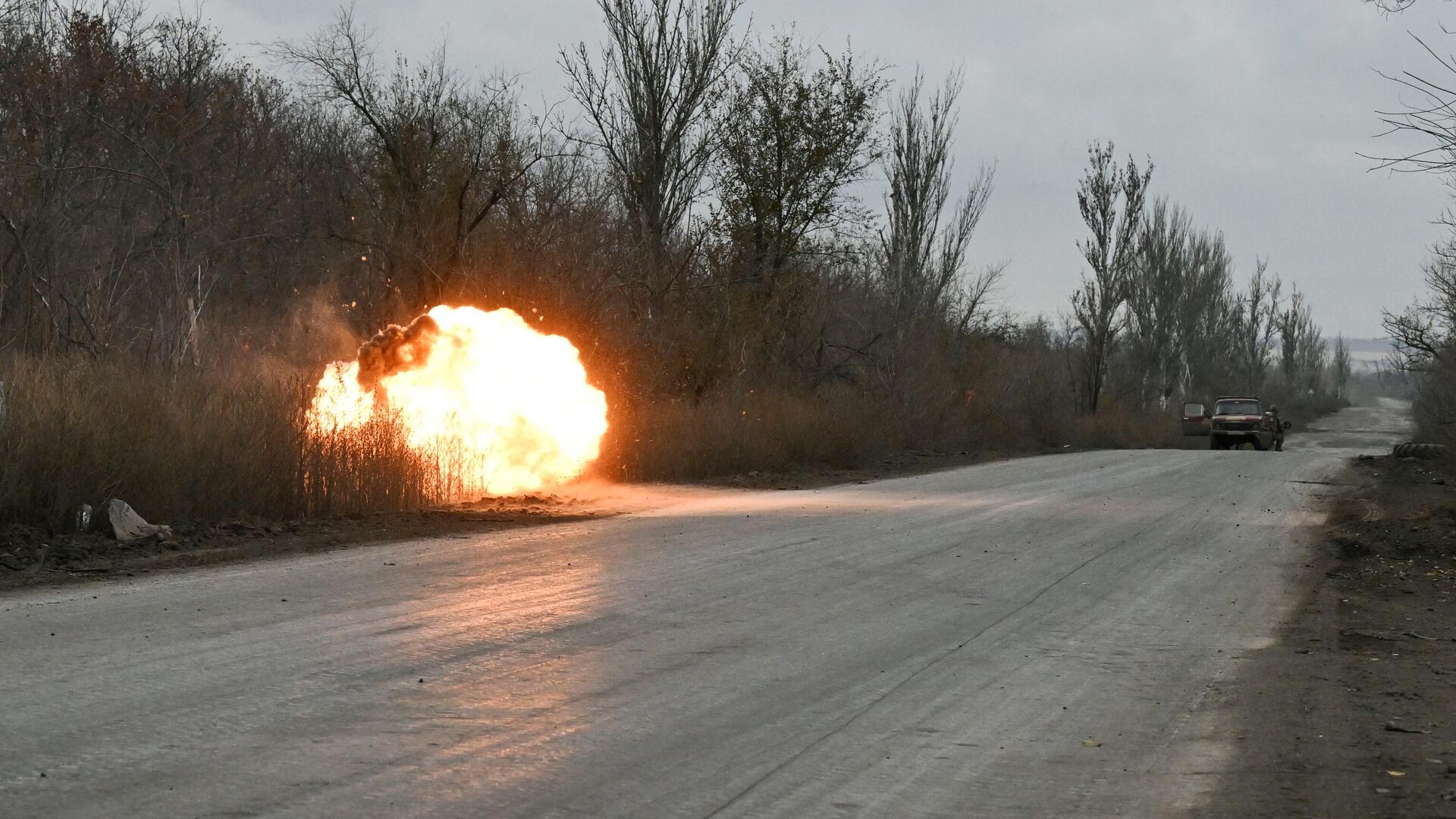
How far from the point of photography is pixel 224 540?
529 inches

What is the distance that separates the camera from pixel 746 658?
307 inches

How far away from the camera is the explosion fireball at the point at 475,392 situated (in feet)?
60.7

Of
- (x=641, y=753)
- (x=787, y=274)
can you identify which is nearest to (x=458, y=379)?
(x=641, y=753)

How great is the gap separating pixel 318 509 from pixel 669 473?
350 inches

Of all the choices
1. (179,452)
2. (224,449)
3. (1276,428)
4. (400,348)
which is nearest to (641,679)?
(179,452)

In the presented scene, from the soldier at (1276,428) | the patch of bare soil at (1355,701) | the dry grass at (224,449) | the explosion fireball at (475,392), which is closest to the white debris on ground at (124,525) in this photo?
the dry grass at (224,449)

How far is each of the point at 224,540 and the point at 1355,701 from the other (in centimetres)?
1078

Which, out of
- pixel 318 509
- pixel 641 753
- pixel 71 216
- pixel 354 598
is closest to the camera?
pixel 641 753

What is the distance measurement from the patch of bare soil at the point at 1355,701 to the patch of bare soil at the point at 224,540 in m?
8.77

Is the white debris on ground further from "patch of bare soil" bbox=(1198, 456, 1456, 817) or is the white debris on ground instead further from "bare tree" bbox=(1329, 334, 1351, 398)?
"bare tree" bbox=(1329, 334, 1351, 398)

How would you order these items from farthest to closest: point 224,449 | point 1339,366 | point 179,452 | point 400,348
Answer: point 1339,366, point 400,348, point 224,449, point 179,452

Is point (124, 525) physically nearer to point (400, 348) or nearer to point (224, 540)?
point (224, 540)

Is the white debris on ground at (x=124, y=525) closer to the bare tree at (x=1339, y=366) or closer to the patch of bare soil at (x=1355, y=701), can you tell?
the patch of bare soil at (x=1355, y=701)

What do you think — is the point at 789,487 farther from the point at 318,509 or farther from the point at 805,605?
the point at 805,605
